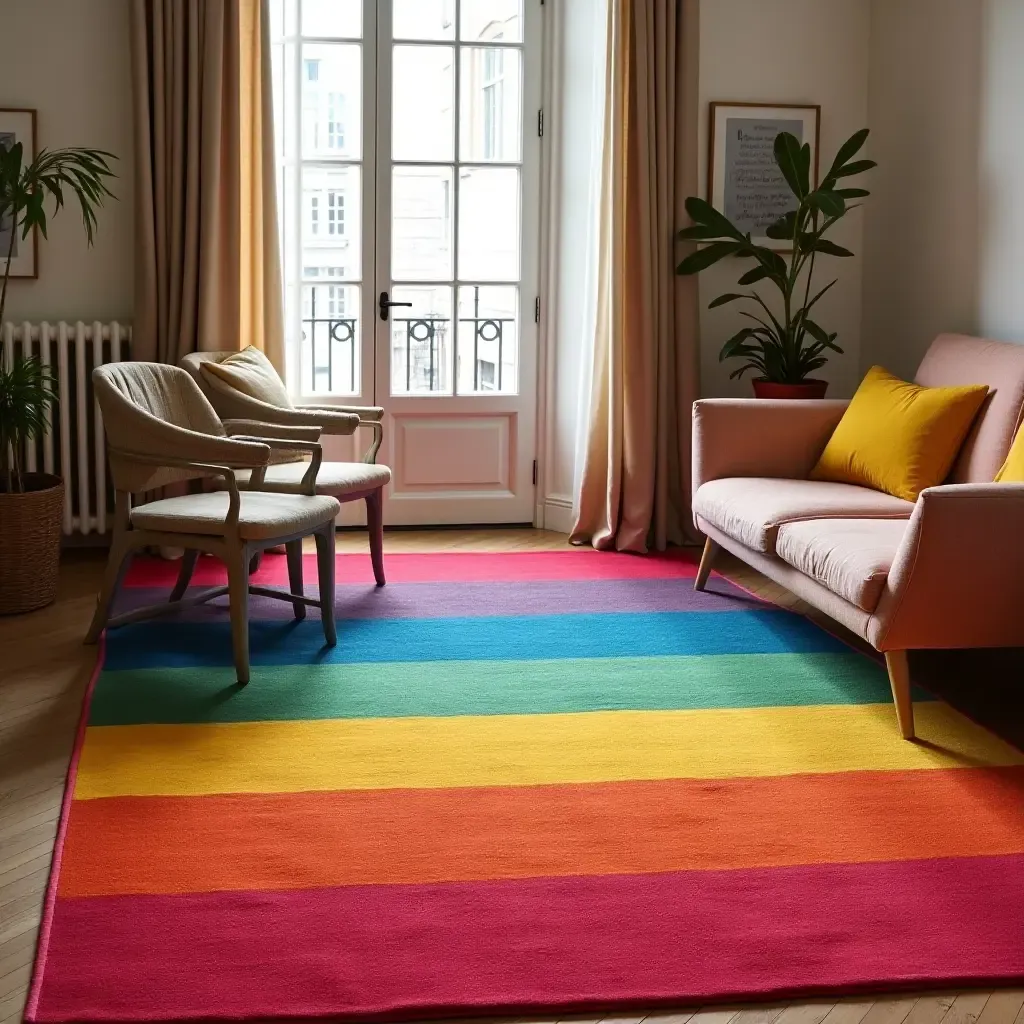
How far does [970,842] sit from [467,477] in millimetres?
3428

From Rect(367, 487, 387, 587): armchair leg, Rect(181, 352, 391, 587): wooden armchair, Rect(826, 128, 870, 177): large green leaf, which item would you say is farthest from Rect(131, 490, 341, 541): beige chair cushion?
Rect(826, 128, 870, 177): large green leaf

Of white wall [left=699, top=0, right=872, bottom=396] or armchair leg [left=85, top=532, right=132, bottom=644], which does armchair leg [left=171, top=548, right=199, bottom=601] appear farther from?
white wall [left=699, top=0, right=872, bottom=396]

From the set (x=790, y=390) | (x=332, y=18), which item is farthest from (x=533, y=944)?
(x=332, y=18)

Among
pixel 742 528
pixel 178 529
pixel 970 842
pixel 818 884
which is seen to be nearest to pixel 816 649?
pixel 742 528

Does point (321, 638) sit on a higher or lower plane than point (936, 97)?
lower

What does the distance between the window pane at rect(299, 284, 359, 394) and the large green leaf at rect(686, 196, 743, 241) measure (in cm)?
139

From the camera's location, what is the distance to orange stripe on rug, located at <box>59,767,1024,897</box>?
2.38 metres

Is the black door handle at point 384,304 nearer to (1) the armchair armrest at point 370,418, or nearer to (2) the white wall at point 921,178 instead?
(1) the armchair armrest at point 370,418

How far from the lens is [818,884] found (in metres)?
2.34

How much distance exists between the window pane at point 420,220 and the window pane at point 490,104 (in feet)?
0.55

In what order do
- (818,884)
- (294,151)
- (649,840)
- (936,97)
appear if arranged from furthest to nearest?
(294,151), (936,97), (649,840), (818,884)

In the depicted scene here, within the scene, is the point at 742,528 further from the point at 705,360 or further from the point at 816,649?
the point at 705,360

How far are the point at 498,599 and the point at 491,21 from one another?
8.22 ft

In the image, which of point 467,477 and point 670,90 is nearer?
point 670,90
